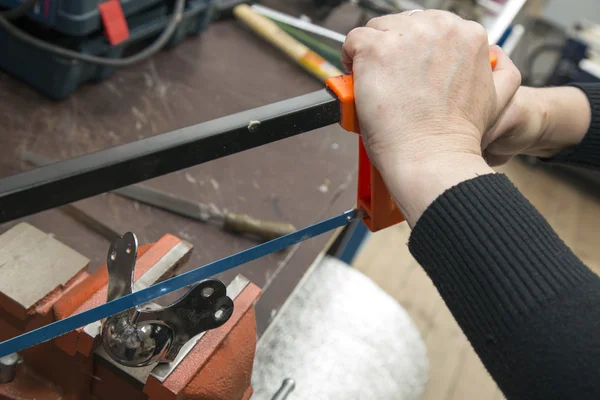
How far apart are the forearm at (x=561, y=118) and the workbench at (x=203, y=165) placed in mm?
325

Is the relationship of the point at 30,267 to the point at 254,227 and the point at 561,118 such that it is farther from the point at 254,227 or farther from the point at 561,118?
the point at 561,118

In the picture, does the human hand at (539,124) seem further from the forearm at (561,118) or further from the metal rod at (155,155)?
the metal rod at (155,155)

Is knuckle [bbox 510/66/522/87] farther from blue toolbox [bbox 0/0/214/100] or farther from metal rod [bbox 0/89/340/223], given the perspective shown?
blue toolbox [bbox 0/0/214/100]

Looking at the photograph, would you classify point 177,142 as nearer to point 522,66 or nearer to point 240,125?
point 240,125

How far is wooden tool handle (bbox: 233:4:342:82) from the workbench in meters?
0.02

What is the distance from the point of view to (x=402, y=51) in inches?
20.9

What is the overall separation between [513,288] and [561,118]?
14.6 inches

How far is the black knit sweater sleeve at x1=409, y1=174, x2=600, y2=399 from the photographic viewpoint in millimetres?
421

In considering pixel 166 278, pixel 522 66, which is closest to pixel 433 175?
pixel 166 278

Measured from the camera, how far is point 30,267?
548 mm

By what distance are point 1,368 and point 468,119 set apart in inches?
20.7

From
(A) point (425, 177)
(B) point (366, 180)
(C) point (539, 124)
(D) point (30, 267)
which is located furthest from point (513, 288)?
(D) point (30, 267)

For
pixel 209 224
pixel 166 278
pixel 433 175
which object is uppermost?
pixel 433 175

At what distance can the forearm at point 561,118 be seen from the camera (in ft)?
2.35
